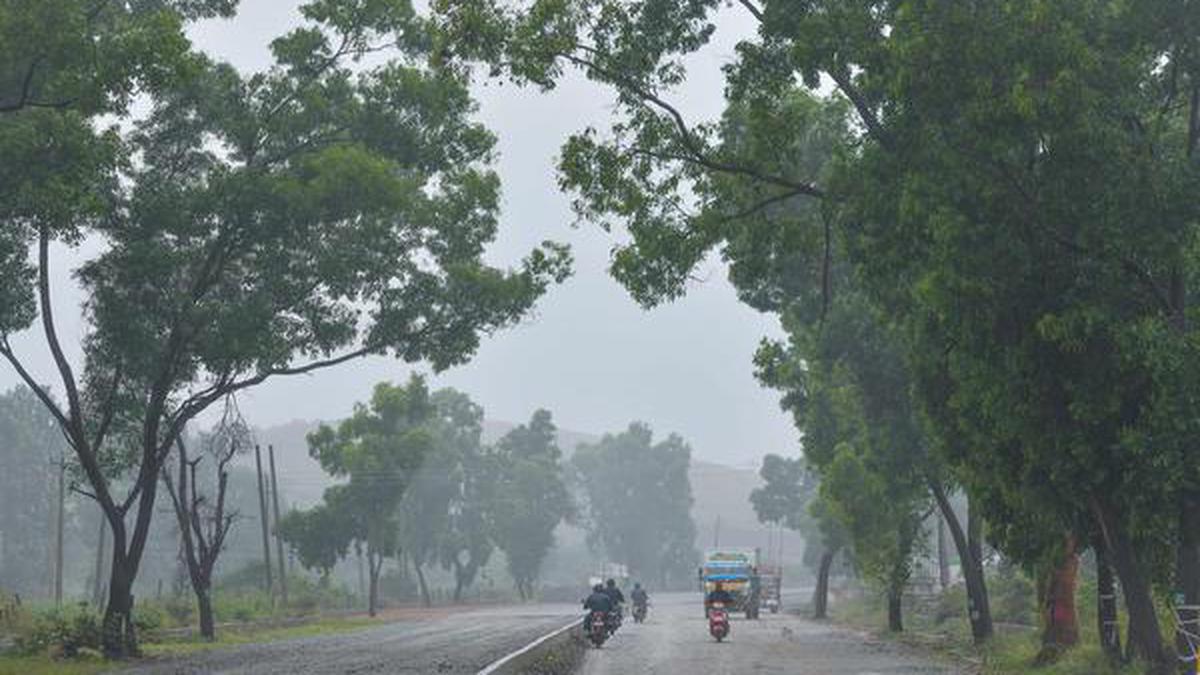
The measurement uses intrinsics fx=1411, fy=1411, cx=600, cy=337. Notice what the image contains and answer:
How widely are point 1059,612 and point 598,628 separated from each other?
11.7 metres

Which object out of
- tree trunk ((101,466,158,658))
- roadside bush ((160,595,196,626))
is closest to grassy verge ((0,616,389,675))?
tree trunk ((101,466,158,658))

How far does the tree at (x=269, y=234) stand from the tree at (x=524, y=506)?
8360 centimetres

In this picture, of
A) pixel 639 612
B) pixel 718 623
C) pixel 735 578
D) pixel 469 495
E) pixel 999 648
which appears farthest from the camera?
pixel 469 495

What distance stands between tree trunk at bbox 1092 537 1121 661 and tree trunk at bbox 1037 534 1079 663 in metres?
1.89

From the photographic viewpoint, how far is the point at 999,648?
3061 cm

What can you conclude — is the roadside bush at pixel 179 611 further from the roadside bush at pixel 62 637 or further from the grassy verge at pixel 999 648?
the grassy verge at pixel 999 648

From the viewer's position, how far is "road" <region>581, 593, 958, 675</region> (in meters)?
25.5

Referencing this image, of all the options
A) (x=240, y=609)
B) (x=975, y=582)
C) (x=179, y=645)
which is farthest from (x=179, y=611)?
(x=975, y=582)

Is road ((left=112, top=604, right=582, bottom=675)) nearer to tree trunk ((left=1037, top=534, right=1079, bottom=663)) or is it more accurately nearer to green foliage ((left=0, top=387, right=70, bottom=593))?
tree trunk ((left=1037, top=534, right=1079, bottom=663))

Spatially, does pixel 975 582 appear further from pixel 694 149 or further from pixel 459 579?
pixel 459 579

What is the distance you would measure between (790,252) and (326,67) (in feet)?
43.6

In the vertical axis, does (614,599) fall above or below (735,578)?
above

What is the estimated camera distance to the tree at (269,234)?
29.2 meters

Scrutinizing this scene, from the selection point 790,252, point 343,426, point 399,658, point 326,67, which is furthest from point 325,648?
point 343,426
